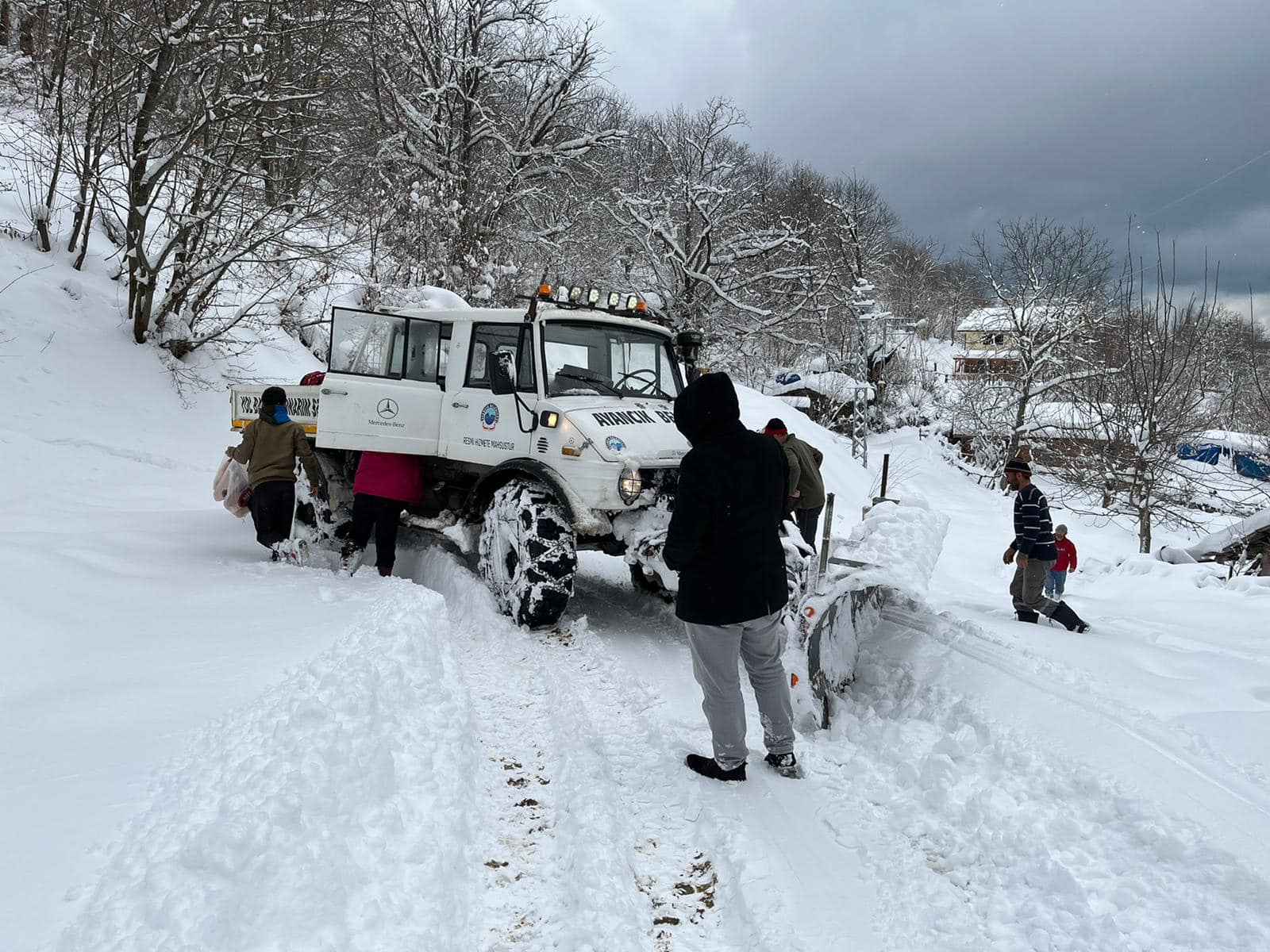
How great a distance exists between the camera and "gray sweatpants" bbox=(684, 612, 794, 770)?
376 centimetres

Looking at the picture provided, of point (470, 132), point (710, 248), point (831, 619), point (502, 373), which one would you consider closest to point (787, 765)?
point (831, 619)

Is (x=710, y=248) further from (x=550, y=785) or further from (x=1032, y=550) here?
(x=550, y=785)

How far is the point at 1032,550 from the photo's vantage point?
24.4ft

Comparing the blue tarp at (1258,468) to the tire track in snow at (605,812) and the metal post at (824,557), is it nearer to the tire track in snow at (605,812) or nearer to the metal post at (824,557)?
the metal post at (824,557)

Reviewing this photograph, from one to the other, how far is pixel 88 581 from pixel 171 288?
9.49 meters

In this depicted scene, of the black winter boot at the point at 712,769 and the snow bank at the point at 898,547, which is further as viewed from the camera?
the snow bank at the point at 898,547

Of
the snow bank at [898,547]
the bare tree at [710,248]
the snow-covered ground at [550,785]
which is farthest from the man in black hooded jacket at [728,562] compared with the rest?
the bare tree at [710,248]

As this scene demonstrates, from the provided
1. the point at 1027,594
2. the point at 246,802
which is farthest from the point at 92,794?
the point at 1027,594

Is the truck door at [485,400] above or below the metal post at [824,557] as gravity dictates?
above

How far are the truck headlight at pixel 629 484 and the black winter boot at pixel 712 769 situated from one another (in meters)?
2.07

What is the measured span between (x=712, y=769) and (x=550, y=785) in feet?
2.55

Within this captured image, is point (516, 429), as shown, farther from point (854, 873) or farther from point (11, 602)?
point (854, 873)

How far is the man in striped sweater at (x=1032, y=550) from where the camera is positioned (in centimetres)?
737

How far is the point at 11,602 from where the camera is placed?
13.8ft
